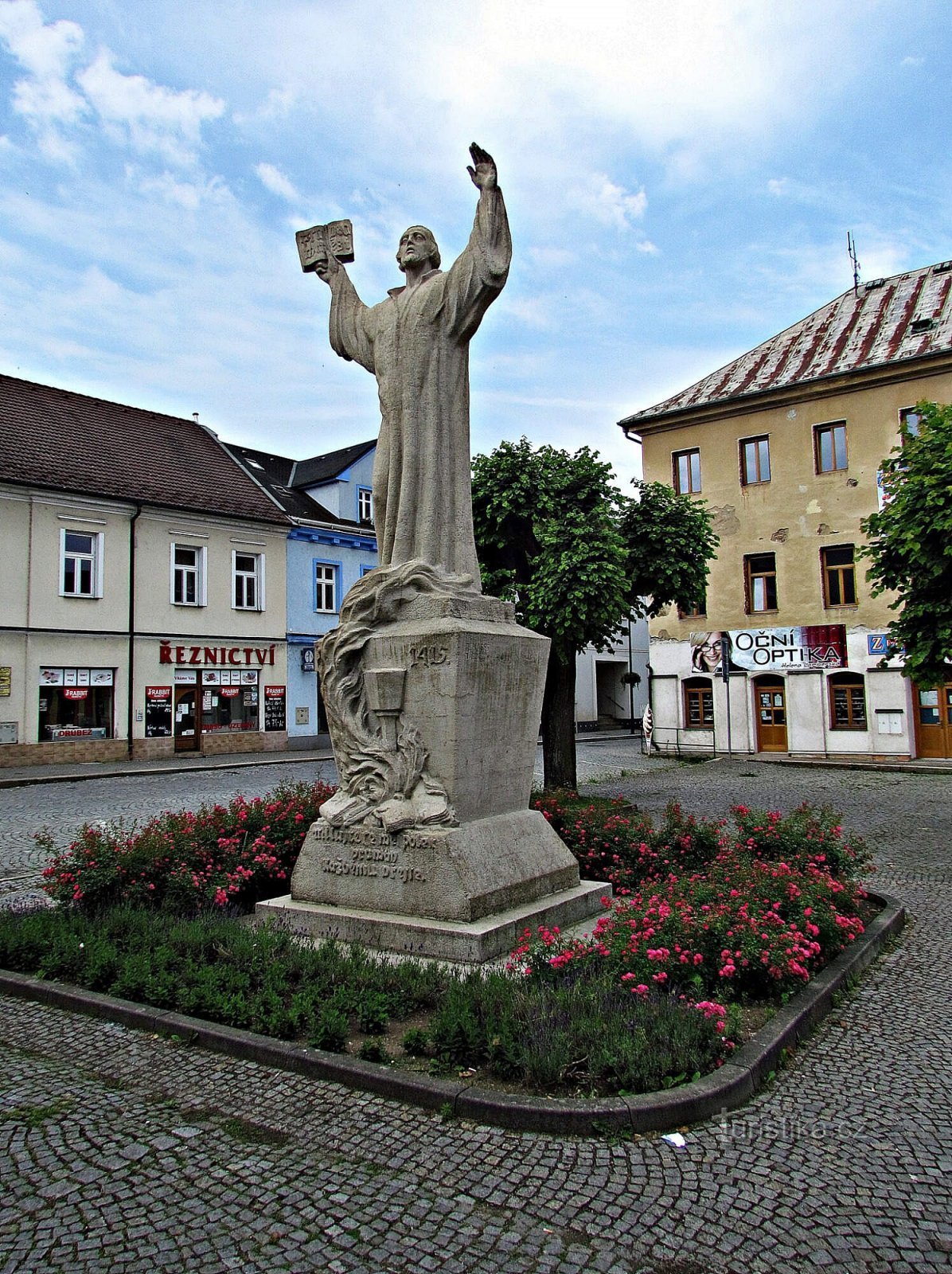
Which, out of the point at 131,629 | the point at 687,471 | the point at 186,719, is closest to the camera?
the point at 131,629

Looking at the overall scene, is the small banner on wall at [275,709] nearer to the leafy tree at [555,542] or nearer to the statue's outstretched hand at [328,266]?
the leafy tree at [555,542]

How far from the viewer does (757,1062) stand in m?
4.07

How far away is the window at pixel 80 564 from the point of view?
24.6m

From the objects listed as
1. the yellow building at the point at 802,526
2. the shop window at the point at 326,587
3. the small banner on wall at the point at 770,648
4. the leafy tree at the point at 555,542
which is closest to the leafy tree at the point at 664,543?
the leafy tree at the point at 555,542

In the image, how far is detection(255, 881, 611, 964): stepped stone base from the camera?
5.52 m

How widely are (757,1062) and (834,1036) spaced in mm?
974

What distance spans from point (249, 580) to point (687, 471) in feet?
47.3

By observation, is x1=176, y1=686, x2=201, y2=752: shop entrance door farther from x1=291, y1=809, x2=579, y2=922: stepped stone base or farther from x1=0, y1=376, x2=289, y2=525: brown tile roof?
x1=291, y1=809, x2=579, y2=922: stepped stone base

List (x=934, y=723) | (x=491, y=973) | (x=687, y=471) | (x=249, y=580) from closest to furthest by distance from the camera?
(x=491, y=973) → (x=934, y=723) → (x=687, y=471) → (x=249, y=580)

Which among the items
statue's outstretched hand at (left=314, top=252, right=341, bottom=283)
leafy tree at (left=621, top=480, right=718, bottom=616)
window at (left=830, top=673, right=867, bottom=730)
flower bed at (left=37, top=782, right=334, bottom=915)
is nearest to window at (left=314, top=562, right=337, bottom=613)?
window at (left=830, top=673, right=867, bottom=730)

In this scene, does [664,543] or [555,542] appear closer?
[555,542]

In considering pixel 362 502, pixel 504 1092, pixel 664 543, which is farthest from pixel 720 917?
pixel 362 502

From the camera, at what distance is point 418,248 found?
718 cm

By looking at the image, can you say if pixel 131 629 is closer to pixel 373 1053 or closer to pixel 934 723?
pixel 934 723
